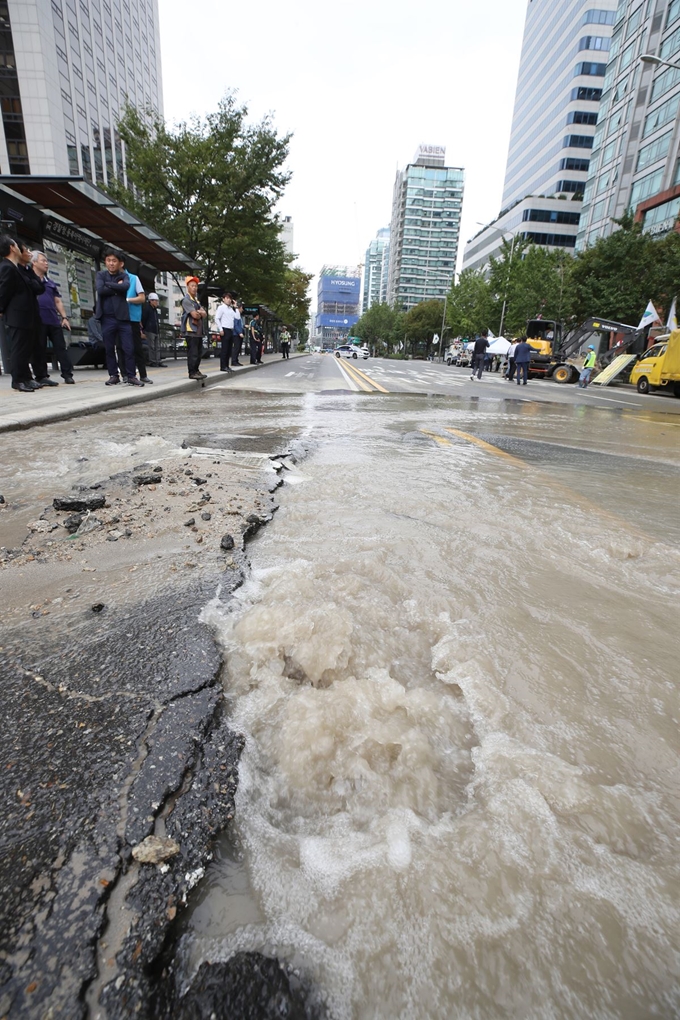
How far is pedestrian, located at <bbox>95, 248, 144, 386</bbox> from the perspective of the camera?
26.0ft

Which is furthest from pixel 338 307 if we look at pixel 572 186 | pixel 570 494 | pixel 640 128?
pixel 570 494

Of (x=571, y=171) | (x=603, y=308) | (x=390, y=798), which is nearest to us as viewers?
(x=390, y=798)

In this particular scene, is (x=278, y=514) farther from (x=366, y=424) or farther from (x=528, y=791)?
(x=366, y=424)

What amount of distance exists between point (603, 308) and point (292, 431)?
92.9 feet

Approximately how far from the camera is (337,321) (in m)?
153

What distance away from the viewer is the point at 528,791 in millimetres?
1088

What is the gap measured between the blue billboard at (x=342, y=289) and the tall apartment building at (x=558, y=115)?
73.2 metres

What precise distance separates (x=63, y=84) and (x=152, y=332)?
30508 millimetres

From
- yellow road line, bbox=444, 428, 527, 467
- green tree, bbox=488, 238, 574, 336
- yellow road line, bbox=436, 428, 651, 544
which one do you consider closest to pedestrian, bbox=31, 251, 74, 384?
yellow road line, bbox=444, 428, 527, 467

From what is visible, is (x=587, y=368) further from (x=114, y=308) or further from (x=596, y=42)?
(x=596, y=42)

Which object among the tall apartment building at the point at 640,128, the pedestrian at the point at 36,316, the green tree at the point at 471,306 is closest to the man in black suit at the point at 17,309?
the pedestrian at the point at 36,316

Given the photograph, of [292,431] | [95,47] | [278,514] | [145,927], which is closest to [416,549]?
[278,514]

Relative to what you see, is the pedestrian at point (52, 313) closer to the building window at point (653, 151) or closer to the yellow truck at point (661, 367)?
the yellow truck at point (661, 367)

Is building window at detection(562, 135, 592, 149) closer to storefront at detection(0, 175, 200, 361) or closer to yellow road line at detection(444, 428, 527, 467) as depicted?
storefront at detection(0, 175, 200, 361)
